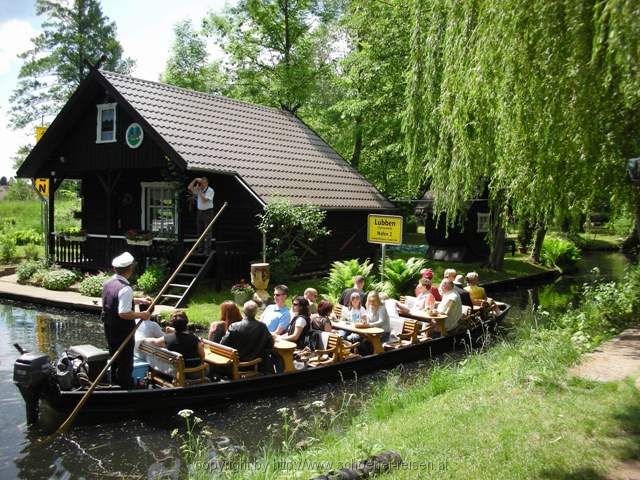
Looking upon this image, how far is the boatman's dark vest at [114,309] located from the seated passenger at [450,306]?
241 inches

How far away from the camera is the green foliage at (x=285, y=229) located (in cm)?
1489

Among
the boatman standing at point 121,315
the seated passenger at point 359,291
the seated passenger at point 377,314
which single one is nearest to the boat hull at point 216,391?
Answer: the boatman standing at point 121,315

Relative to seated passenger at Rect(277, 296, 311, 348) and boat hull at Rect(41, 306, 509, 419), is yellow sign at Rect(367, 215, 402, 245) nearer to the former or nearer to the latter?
boat hull at Rect(41, 306, 509, 419)

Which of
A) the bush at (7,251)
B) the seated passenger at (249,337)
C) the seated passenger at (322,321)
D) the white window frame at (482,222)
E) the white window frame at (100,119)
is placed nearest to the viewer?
the seated passenger at (249,337)

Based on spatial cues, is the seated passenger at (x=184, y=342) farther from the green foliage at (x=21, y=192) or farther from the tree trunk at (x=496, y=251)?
the green foliage at (x=21, y=192)

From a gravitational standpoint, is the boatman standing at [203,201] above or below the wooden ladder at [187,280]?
above

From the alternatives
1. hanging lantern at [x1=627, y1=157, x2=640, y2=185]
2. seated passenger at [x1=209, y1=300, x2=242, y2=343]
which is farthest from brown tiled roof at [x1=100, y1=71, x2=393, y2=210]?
hanging lantern at [x1=627, y1=157, x2=640, y2=185]

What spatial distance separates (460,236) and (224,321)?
16.3 m

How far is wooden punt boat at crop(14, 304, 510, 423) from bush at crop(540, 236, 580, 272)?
624 inches

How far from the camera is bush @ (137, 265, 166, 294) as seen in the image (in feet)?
47.6

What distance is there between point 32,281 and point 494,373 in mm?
13897

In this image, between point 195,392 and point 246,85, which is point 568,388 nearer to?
point 195,392

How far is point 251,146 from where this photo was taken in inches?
711

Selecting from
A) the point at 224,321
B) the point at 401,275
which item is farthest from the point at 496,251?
the point at 224,321
